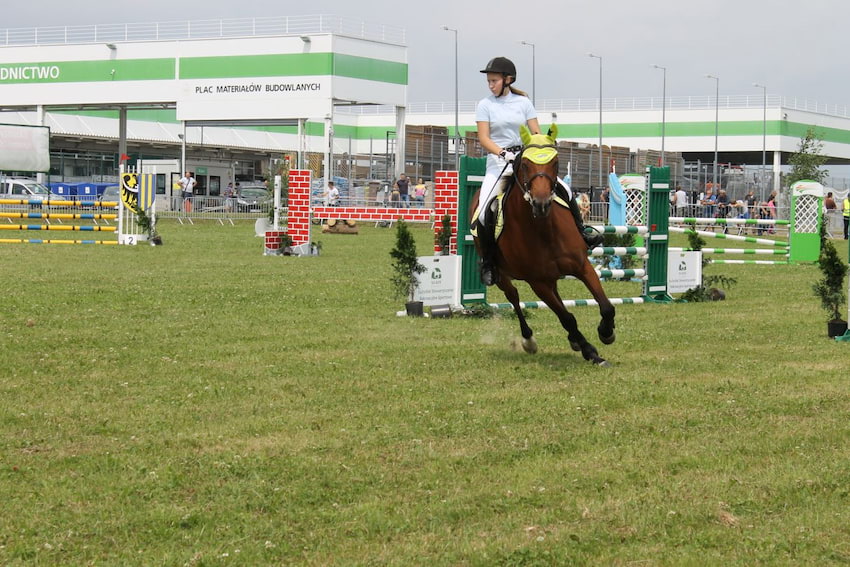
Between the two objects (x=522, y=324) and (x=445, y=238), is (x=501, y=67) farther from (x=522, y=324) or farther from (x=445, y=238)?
(x=445, y=238)

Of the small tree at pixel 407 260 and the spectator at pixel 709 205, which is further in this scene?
the spectator at pixel 709 205

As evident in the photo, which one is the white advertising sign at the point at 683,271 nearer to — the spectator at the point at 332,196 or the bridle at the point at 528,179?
the bridle at the point at 528,179

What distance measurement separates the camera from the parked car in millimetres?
51594

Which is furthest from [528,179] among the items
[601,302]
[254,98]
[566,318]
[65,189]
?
[254,98]

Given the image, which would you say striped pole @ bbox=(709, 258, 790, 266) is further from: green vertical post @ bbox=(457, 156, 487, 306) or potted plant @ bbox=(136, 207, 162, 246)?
potted plant @ bbox=(136, 207, 162, 246)

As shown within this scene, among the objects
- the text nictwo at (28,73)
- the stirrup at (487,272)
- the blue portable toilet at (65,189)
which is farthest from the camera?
the text nictwo at (28,73)

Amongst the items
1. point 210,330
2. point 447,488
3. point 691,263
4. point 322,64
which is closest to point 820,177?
point 322,64

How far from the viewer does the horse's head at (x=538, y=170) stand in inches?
349

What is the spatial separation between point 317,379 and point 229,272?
11.7 metres

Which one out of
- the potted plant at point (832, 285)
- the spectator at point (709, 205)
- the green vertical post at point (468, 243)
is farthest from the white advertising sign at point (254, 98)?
the potted plant at point (832, 285)

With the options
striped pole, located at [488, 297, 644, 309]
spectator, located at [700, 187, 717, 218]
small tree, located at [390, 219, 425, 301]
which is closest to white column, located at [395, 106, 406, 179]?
spectator, located at [700, 187, 717, 218]

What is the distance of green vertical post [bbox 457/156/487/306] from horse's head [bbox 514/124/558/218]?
3.30 meters

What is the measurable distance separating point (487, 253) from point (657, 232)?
19.3 ft

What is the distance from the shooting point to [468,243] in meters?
13.3
